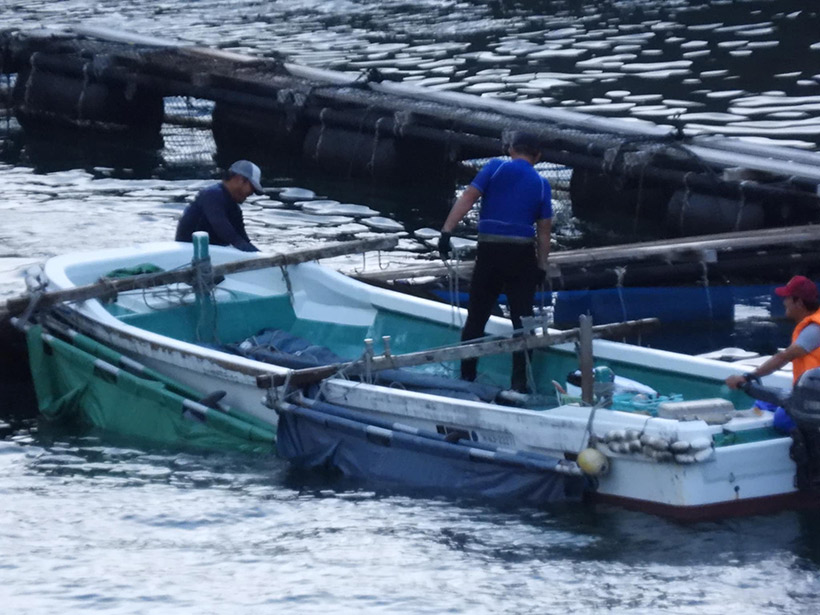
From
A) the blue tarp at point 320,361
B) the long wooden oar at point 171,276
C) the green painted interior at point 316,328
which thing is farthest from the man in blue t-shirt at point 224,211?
→ the blue tarp at point 320,361

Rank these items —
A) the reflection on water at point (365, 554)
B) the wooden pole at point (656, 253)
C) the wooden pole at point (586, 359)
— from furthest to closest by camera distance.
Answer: the wooden pole at point (656, 253) → the wooden pole at point (586, 359) → the reflection on water at point (365, 554)

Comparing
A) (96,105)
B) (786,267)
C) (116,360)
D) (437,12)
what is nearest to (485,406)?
(116,360)

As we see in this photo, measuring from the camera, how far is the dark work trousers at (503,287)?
9.78m

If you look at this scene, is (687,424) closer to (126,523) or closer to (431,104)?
(126,523)

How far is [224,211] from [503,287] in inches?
113

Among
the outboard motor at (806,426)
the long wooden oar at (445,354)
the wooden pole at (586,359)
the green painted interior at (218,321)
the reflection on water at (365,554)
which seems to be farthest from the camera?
the green painted interior at (218,321)

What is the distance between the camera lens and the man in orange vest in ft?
27.1

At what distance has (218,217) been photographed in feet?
38.4

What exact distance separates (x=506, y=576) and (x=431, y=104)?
1285cm

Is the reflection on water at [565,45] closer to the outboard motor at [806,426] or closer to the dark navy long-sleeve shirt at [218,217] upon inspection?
the dark navy long-sleeve shirt at [218,217]

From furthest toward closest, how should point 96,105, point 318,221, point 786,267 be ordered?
point 96,105 → point 318,221 → point 786,267

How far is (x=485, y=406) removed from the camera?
28.7 feet

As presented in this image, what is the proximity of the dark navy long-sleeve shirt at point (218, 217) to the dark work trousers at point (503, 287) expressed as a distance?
8.42ft

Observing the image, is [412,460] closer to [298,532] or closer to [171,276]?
[298,532]
